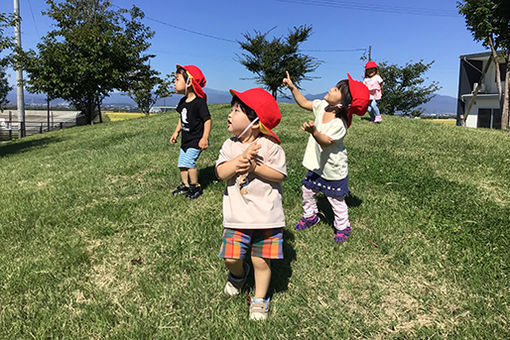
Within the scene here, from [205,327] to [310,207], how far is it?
194cm

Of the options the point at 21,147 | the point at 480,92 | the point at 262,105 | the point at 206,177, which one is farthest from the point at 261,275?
the point at 480,92

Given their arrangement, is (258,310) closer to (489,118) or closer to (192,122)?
(192,122)

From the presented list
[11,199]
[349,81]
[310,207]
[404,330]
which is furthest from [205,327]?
[11,199]

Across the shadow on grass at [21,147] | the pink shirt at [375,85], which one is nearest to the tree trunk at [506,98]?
the pink shirt at [375,85]

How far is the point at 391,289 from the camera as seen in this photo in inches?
112

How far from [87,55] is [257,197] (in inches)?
1130

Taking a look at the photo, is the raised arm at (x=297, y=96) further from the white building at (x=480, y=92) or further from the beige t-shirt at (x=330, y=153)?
the white building at (x=480, y=92)

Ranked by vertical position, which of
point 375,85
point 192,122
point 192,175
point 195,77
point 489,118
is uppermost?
point 489,118

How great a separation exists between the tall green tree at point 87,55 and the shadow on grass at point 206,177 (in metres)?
23.2

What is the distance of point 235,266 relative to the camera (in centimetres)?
255

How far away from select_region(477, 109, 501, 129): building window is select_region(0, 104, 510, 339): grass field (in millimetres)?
28446

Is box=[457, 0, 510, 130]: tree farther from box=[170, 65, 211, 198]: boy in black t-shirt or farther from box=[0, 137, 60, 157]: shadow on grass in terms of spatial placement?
box=[0, 137, 60, 157]: shadow on grass

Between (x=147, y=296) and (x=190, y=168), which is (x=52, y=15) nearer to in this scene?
(x=190, y=168)

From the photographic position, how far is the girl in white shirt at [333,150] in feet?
10.9
